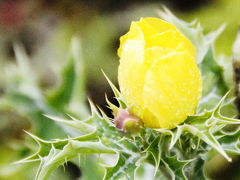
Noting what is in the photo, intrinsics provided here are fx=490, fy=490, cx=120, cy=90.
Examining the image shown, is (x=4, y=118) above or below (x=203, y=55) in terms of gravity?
below

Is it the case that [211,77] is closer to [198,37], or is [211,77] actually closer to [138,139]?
[198,37]

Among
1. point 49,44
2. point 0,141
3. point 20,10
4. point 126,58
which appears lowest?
point 0,141

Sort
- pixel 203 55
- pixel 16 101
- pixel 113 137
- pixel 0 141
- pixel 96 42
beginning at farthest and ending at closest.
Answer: pixel 96 42 < pixel 0 141 < pixel 16 101 < pixel 203 55 < pixel 113 137

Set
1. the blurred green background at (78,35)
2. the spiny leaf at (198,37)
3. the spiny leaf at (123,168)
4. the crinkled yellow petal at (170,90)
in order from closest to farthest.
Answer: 1. the crinkled yellow petal at (170,90)
2. the spiny leaf at (123,168)
3. the spiny leaf at (198,37)
4. the blurred green background at (78,35)

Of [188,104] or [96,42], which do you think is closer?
[188,104]

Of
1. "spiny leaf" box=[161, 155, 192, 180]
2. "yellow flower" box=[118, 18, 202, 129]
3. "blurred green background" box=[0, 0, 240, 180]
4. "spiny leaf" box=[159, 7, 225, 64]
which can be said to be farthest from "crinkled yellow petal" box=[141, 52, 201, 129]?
"blurred green background" box=[0, 0, 240, 180]

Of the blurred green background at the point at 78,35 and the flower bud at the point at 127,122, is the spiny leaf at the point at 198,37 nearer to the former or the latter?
the flower bud at the point at 127,122

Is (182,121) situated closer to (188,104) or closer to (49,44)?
(188,104)

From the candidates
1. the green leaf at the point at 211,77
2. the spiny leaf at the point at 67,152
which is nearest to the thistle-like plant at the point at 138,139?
the spiny leaf at the point at 67,152

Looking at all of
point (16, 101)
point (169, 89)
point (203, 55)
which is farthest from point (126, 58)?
point (16, 101)
